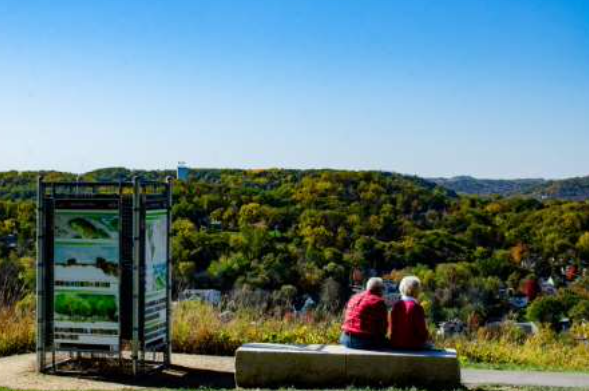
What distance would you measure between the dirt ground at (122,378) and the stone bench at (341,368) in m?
0.42

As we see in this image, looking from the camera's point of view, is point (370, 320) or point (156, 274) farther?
point (156, 274)

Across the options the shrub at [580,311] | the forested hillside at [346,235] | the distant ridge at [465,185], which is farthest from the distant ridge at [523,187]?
the shrub at [580,311]

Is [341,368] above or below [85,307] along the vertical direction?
below

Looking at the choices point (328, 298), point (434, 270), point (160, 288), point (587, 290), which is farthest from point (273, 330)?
point (434, 270)

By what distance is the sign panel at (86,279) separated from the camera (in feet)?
32.8

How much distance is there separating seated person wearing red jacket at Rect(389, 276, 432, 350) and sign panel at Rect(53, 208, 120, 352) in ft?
10.5

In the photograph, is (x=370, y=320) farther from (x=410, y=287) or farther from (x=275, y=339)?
(x=275, y=339)

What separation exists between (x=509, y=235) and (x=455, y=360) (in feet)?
130

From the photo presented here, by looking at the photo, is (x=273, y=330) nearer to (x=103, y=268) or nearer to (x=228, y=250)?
(x=103, y=268)

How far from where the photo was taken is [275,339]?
12.5 metres

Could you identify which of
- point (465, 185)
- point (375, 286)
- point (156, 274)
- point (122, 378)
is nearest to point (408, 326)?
point (375, 286)

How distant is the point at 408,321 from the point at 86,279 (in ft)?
12.2

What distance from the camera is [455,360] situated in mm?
9234

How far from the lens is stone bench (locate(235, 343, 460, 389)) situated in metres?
9.23
